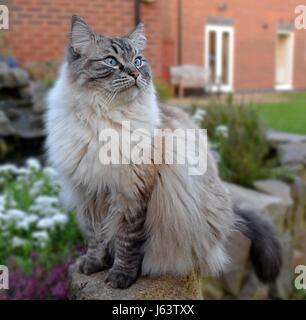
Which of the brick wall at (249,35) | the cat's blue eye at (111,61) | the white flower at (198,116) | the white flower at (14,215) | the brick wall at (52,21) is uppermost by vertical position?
→ the brick wall at (249,35)

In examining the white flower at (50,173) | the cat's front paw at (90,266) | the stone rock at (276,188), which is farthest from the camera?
the stone rock at (276,188)

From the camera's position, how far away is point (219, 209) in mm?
2020

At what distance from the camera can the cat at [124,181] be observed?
1661 millimetres

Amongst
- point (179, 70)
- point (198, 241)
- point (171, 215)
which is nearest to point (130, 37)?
point (171, 215)

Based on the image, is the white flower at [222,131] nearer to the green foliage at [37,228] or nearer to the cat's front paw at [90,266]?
the green foliage at [37,228]

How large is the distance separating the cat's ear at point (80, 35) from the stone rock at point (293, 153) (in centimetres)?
295

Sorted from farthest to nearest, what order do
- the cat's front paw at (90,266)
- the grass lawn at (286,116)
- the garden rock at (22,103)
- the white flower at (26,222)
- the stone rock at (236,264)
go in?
the grass lawn at (286,116)
the garden rock at (22,103)
the white flower at (26,222)
the stone rock at (236,264)
the cat's front paw at (90,266)

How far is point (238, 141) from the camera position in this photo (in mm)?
3990

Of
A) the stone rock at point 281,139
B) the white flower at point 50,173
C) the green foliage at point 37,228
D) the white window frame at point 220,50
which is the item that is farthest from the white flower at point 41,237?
the white window frame at point 220,50

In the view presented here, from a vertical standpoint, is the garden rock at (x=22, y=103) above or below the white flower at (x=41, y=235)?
above

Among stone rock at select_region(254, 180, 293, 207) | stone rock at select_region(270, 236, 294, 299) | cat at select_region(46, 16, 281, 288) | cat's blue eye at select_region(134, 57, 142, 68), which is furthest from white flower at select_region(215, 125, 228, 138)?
cat's blue eye at select_region(134, 57, 142, 68)

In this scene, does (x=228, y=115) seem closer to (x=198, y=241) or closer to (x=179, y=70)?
(x=198, y=241)

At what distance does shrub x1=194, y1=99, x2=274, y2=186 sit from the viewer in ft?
12.3

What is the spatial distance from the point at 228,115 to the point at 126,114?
9.25ft
